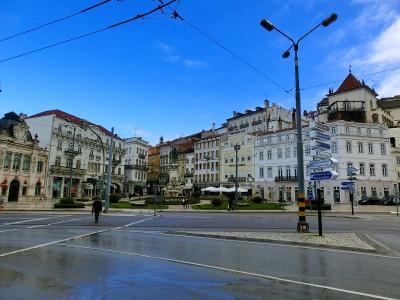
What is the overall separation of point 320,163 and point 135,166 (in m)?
89.8

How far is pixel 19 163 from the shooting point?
68.6 meters

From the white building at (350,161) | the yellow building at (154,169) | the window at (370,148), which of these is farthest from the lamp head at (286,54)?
the yellow building at (154,169)

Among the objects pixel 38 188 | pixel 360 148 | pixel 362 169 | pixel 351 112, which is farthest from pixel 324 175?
pixel 351 112

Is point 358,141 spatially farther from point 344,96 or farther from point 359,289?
point 359,289

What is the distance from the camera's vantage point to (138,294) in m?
6.59

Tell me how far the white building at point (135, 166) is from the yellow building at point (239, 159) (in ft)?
84.5

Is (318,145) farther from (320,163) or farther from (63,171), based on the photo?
(63,171)

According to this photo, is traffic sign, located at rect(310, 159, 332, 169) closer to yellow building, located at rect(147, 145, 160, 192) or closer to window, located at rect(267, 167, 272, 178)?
window, located at rect(267, 167, 272, 178)

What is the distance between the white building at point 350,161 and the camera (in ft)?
230

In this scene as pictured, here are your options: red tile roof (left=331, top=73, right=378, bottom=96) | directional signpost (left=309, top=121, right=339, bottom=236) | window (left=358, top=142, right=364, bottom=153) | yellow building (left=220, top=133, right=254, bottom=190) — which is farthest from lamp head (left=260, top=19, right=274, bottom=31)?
red tile roof (left=331, top=73, right=378, bottom=96)

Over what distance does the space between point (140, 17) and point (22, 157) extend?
214 ft

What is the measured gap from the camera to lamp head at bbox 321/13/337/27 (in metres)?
17.1

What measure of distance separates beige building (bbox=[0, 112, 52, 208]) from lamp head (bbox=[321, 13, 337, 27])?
58.1 m

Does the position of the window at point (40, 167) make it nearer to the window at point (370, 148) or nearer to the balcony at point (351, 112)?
the balcony at point (351, 112)
